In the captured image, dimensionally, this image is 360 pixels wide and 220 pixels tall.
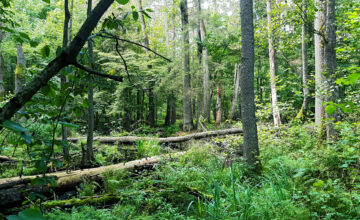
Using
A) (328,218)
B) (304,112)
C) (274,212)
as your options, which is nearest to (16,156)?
(274,212)

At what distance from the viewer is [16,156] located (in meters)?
6.97

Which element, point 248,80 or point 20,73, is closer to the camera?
point 248,80

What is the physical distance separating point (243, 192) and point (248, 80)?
266 centimetres

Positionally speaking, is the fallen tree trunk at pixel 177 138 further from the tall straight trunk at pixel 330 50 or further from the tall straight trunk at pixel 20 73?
the tall straight trunk at pixel 330 50

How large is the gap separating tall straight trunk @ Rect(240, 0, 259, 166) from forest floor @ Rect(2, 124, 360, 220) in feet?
1.73

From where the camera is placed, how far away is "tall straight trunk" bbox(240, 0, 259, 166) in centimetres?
514

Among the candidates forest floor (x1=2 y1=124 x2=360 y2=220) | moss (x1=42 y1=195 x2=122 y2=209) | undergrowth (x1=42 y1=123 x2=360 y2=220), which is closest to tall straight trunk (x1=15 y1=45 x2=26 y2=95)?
forest floor (x1=2 y1=124 x2=360 y2=220)

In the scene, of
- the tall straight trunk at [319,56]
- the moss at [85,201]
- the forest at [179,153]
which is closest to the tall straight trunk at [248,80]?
the forest at [179,153]

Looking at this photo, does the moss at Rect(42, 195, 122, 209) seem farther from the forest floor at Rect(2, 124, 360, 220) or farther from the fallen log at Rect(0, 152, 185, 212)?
the fallen log at Rect(0, 152, 185, 212)

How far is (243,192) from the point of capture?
3619 mm

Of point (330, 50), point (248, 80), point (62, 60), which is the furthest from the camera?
point (330, 50)

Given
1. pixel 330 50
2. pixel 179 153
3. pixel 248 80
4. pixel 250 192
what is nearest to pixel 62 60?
pixel 250 192

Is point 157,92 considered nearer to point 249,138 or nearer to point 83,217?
point 249,138

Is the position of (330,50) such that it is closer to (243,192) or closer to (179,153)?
(243,192)
